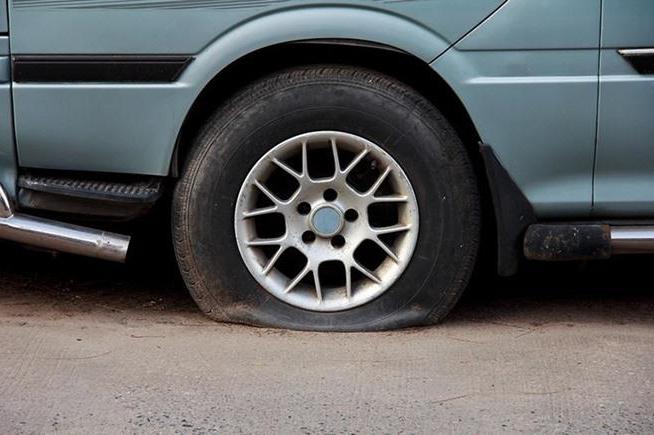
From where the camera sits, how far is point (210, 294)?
408cm

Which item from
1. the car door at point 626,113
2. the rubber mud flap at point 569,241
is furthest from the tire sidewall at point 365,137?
the car door at point 626,113

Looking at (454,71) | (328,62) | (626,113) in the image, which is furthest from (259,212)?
(626,113)

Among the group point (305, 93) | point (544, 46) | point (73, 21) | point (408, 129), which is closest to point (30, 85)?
point (73, 21)

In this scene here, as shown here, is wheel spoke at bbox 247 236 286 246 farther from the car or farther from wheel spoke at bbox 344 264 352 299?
wheel spoke at bbox 344 264 352 299

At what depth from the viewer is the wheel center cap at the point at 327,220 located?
3984 millimetres

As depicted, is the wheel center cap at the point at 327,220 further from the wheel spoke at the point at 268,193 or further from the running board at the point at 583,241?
the running board at the point at 583,241

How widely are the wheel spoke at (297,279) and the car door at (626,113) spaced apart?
1045mm

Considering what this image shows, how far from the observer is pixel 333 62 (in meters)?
4.02

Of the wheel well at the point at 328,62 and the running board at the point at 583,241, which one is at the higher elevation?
the wheel well at the point at 328,62

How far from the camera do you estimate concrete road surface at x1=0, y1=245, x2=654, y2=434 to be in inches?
132

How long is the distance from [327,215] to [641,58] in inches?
47.4

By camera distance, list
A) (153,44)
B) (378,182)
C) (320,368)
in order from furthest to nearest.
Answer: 1. (378,182)
2. (153,44)
3. (320,368)

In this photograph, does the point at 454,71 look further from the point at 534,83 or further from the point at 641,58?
the point at 641,58

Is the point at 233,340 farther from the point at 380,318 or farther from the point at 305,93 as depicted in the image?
the point at 305,93
